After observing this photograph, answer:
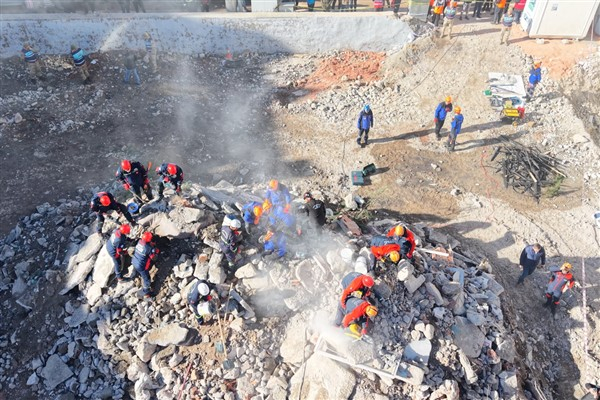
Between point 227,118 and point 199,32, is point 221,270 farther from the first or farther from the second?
point 199,32

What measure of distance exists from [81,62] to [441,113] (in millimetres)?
12781

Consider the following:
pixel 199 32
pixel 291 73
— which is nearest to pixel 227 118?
pixel 291 73

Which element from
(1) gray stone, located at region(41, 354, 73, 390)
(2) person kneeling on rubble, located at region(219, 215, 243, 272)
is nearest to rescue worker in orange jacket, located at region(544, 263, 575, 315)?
(2) person kneeling on rubble, located at region(219, 215, 243, 272)

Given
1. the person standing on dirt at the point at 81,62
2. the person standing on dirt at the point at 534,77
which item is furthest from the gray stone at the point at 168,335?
the person standing on dirt at the point at 534,77

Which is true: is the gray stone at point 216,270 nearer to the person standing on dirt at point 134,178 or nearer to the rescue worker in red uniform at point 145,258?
the rescue worker in red uniform at point 145,258

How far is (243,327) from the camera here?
880 centimetres

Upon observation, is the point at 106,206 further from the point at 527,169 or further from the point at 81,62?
the point at 527,169

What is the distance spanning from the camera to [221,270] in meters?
9.27

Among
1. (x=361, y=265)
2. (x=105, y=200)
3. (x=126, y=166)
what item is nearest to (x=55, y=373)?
(x=105, y=200)

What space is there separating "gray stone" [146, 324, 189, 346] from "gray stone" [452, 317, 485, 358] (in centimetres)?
532

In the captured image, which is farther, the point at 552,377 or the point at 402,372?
the point at 552,377

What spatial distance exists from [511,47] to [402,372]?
14.2m

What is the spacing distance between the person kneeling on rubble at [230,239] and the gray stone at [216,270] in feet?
0.66

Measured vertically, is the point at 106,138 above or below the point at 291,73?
below
